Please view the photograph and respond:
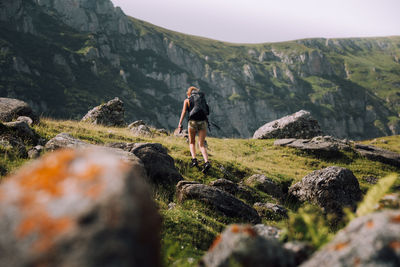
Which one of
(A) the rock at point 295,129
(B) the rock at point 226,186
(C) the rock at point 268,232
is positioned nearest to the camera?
(C) the rock at point 268,232

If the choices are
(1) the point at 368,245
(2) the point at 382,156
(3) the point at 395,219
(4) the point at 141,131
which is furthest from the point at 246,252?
(2) the point at 382,156

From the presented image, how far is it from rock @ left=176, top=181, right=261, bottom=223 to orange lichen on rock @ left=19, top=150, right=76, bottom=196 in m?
7.22

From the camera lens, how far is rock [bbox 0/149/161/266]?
2.20 metres

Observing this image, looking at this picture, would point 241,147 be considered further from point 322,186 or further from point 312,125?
point 322,186

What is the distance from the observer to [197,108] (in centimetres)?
1420

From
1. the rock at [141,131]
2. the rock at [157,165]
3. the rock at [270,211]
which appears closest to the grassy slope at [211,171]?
the rock at [270,211]

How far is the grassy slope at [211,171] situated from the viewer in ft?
22.4

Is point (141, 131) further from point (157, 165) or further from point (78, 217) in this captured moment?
point (78, 217)

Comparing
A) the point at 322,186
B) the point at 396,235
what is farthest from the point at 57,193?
the point at 322,186

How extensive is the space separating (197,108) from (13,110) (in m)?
11.8

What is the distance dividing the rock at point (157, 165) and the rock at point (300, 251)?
807 cm

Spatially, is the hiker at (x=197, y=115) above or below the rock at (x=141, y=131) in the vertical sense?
above

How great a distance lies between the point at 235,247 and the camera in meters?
3.15

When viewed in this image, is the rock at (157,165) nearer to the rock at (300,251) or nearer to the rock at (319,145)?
the rock at (300,251)
